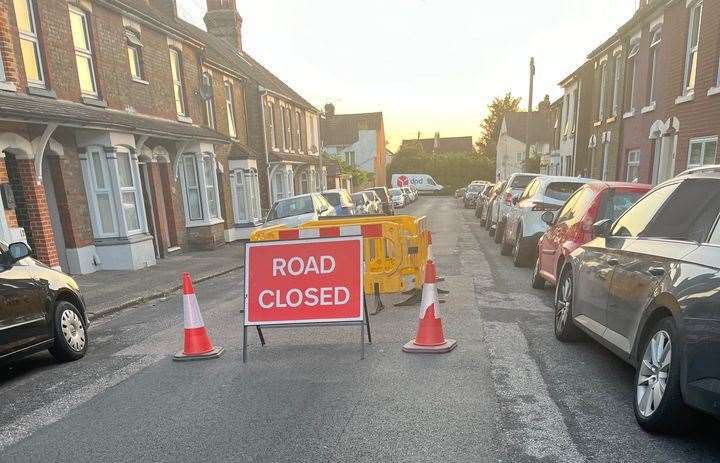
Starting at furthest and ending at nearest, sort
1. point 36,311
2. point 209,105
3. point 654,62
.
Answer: point 209,105 < point 654,62 < point 36,311

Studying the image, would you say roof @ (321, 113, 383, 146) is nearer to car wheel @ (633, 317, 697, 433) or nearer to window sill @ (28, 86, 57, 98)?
window sill @ (28, 86, 57, 98)

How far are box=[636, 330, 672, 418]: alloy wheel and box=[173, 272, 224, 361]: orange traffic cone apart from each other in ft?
13.0

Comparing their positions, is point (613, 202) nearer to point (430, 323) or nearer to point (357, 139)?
point (430, 323)

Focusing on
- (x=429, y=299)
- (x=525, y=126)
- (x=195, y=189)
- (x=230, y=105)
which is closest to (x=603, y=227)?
(x=429, y=299)

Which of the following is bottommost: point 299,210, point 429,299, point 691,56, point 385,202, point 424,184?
point 424,184

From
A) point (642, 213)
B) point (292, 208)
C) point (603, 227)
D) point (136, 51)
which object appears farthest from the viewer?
point (292, 208)

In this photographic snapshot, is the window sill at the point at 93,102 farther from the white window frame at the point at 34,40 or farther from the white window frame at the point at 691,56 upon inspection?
the white window frame at the point at 691,56

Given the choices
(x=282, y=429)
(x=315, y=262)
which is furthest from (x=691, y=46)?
(x=282, y=429)

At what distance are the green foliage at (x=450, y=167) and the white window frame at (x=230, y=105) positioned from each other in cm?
4151

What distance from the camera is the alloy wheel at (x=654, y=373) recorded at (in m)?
3.07

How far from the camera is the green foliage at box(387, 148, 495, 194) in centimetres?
5919

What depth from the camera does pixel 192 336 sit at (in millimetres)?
5129

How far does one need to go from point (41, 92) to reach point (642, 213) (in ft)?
37.1

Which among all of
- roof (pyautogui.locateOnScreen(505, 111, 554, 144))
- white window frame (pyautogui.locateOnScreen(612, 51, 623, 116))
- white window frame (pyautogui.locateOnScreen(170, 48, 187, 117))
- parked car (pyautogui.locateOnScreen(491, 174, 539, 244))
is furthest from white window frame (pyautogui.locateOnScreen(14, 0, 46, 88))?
roof (pyautogui.locateOnScreen(505, 111, 554, 144))
